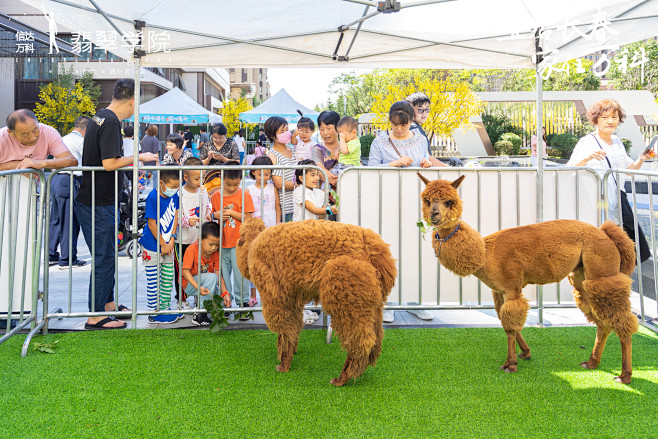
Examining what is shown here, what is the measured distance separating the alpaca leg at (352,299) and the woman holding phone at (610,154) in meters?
2.89

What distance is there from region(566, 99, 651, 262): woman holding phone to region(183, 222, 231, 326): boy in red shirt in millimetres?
3564

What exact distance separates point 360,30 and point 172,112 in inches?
579

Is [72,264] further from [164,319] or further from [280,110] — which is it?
[280,110]

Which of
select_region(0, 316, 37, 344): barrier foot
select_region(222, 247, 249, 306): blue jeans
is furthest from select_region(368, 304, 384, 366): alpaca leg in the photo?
select_region(0, 316, 37, 344): barrier foot

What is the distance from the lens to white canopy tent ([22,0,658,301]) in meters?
4.52

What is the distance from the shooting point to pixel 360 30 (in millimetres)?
5145

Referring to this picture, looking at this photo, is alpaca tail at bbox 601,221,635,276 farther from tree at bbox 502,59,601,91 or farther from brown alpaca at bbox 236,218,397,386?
tree at bbox 502,59,601,91

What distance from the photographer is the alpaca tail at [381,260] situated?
3.37 m

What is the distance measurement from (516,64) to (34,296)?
513 cm

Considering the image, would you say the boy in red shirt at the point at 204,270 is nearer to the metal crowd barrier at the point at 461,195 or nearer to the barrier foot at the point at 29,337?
the metal crowd barrier at the point at 461,195

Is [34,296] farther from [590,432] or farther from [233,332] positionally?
[590,432]

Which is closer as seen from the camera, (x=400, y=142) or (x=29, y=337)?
(x=29, y=337)

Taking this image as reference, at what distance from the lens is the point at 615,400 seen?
10.6 ft

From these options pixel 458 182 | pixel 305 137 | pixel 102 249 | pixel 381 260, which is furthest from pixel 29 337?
pixel 305 137
